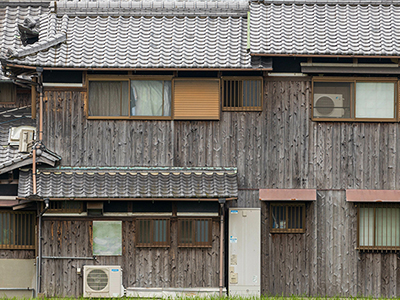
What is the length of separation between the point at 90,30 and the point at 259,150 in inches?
233

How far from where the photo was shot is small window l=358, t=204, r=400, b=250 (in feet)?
47.2

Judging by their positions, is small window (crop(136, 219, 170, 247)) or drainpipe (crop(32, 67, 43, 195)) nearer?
drainpipe (crop(32, 67, 43, 195))

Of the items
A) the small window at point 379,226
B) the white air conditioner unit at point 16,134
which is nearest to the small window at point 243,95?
the small window at point 379,226

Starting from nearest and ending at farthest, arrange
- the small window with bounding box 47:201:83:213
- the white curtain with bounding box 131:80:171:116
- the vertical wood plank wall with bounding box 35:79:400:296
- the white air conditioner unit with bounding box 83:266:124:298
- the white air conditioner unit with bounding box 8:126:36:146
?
1. the white air conditioner unit with bounding box 83:266:124:298
2. the small window with bounding box 47:201:83:213
3. the vertical wood plank wall with bounding box 35:79:400:296
4. the white curtain with bounding box 131:80:171:116
5. the white air conditioner unit with bounding box 8:126:36:146

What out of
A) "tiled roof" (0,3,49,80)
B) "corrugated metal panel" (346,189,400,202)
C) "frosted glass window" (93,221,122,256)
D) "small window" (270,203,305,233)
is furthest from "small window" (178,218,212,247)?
"tiled roof" (0,3,49,80)

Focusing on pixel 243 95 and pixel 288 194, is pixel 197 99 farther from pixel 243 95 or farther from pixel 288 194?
pixel 288 194

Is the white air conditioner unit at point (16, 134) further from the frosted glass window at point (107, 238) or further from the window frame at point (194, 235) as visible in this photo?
the window frame at point (194, 235)

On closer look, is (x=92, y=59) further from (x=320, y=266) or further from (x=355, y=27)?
(x=320, y=266)

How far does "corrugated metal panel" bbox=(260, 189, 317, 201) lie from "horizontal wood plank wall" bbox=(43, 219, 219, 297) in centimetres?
154

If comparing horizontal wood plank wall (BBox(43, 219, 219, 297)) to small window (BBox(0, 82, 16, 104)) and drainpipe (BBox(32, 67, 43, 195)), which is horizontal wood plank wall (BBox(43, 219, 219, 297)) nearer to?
drainpipe (BBox(32, 67, 43, 195))

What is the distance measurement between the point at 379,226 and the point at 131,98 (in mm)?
7576

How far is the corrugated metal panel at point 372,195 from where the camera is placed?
14.1m

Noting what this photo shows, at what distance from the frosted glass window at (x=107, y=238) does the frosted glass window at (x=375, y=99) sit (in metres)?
7.22

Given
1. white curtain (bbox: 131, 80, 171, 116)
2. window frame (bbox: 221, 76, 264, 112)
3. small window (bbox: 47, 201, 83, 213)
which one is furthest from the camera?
white curtain (bbox: 131, 80, 171, 116)
